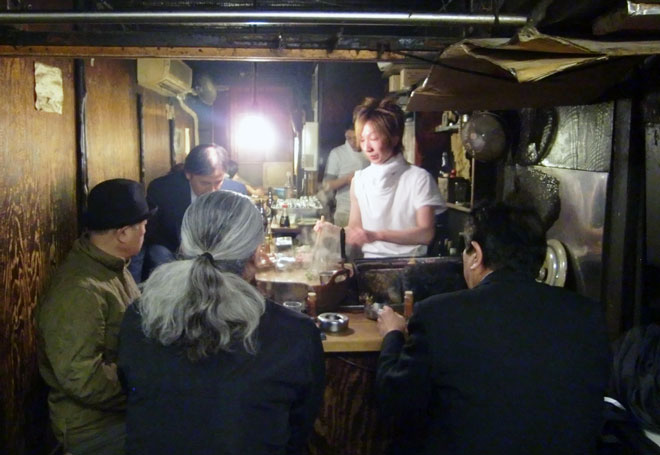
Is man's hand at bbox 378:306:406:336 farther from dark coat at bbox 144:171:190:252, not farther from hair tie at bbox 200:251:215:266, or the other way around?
dark coat at bbox 144:171:190:252

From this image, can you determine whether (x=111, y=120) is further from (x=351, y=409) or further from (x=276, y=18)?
(x=351, y=409)

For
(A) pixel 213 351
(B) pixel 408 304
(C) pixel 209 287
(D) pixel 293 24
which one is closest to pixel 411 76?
(B) pixel 408 304

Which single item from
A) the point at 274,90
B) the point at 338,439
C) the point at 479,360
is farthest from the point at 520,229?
the point at 274,90

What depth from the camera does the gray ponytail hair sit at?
197 centimetres

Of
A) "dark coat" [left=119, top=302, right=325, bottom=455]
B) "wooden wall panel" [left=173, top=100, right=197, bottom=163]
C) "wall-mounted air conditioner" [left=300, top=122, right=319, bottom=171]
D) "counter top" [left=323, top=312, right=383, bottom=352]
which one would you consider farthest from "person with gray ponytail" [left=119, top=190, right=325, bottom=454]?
"wooden wall panel" [left=173, top=100, right=197, bottom=163]

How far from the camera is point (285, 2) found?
5742 mm

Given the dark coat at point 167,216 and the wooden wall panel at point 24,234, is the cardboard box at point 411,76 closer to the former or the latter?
the dark coat at point 167,216

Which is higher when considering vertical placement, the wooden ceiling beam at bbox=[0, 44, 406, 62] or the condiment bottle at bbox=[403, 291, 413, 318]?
the wooden ceiling beam at bbox=[0, 44, 406, 62]

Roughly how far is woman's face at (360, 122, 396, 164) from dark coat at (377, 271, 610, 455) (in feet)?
8.85

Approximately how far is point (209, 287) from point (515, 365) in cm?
124

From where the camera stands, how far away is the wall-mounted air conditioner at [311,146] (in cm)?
Answer: 892

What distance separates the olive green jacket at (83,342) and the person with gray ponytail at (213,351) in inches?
24.2

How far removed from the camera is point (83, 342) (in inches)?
103

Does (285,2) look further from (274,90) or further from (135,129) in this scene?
(274,90)
